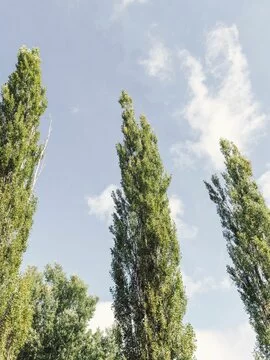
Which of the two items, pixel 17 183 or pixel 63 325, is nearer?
pixel 17 183

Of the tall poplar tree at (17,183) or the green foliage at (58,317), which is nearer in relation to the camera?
the tall poplar tree at (17,183)

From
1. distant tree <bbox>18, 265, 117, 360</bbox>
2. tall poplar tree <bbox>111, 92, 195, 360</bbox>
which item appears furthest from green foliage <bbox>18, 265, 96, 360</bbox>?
tall poplar tree <bbox>111, 92, 195, 360</bbox>

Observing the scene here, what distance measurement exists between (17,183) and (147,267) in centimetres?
514

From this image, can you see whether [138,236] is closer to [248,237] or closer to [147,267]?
[147,267]

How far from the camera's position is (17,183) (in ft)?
39.2

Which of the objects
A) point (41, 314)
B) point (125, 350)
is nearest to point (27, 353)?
point (41, 314)

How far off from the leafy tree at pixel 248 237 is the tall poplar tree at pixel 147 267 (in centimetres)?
271

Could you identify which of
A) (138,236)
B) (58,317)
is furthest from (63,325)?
(138,236)

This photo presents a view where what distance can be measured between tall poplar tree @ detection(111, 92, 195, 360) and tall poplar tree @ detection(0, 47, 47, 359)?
3.13 metres

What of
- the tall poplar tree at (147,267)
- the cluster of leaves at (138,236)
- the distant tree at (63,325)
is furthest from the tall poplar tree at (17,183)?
the distant tree at (63,325)

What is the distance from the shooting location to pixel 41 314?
26.6m

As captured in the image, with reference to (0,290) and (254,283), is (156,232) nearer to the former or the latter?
(254,283)

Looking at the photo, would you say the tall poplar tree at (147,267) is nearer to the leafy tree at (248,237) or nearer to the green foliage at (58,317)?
the leafy tree at (248,237)

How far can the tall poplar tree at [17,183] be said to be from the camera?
996 centimetres
